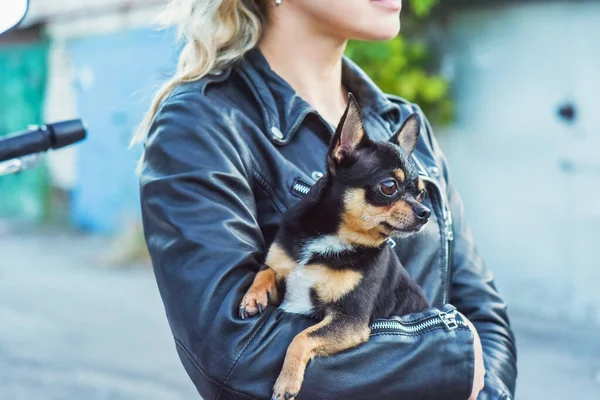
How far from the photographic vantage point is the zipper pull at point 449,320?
81.7 inches

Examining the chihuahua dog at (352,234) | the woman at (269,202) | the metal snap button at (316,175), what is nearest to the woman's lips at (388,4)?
the woman at (269,202)

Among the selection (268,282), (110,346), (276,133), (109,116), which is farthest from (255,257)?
(109,116)

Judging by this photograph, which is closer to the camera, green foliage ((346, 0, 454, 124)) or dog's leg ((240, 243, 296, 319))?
dog's leg ((240, 243, 296, 319))

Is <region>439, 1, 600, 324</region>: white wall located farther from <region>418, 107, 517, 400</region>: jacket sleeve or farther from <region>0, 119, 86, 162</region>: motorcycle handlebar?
<region>0, 119, 86, 162</region>: motorcycle handlebar

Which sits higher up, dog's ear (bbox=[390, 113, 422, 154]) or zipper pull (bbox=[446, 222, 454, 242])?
dog's ear (bbox=[390, 113, 422, 154])

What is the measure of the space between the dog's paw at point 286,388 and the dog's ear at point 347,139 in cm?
65

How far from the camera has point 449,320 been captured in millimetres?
2092

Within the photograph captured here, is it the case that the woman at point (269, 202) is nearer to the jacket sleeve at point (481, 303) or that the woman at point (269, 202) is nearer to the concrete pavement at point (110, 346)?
the jacket sleeve at point (481, 303)

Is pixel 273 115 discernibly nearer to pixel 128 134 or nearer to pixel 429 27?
pixel 429 27

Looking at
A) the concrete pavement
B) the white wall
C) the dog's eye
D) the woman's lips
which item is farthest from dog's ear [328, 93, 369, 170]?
the white wall

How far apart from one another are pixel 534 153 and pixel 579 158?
0.43m

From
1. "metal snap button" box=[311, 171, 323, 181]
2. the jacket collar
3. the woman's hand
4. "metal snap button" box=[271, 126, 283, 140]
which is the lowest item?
the woman's hand

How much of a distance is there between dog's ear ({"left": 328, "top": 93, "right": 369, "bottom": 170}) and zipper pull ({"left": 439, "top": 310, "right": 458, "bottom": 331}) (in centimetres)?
50

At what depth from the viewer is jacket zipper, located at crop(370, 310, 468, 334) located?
2062 mm
